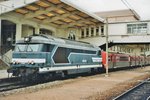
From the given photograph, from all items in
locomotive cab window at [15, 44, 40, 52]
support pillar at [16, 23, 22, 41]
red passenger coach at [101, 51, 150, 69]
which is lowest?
red passenger coach at [101, 51, 150, 69]

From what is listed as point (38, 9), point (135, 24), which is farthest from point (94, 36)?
point (38, 9)

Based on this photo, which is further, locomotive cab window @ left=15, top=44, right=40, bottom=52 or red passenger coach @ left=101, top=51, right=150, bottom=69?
red passenger coach @ left=101, top=51, right=150, bottom=69

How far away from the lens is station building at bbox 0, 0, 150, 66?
134ft

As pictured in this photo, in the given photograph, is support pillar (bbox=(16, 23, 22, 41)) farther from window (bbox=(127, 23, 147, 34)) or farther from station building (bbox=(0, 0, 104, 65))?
window (bbox=(127, 23, 147, 34))

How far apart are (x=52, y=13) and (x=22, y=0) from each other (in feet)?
25.2

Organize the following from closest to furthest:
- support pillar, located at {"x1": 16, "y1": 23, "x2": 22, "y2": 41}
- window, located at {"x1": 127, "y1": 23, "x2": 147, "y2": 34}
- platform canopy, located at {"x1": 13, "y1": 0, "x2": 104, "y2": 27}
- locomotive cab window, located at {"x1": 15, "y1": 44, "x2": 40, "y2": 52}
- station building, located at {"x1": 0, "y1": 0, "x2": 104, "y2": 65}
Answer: locomotive cab window, located at {"x1": 15, "y1": 44, "x2": 40, "y2": 52}
station building, located at {"x1": 0, "y1": 0, "x2": 104, "y2": 65}
platform canopy, located at {"x1": 13, "y1": 0, "x2": 104, "y2": 27}
support pillar, located at {"x1": 16, "y1": 23, "x2": 22, "y2": 41}
window, located at {"x1": 127, "y1": 23, "x2": 147, "y2": 34}

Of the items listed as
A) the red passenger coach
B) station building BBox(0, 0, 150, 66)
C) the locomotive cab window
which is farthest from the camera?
the red passenger coach

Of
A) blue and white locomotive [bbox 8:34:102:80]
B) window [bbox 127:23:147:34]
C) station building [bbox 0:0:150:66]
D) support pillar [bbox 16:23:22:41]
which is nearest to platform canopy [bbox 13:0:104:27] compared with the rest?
station building [bbox 0:0:150:66]

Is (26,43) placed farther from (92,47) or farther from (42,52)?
(92,47)

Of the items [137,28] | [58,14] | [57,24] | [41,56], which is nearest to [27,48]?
[41,56]

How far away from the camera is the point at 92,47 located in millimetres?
34156

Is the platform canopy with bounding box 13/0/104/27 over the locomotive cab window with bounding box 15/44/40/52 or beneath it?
over

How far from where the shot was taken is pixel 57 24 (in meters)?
53.9

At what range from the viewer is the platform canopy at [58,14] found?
41.1m
